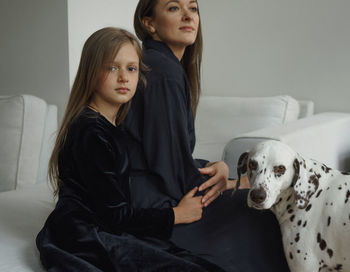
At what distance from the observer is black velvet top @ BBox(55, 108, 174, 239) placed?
110cm

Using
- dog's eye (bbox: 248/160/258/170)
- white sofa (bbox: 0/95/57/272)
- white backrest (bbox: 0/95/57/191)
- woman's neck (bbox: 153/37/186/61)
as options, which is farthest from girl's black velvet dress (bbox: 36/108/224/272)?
white backrest (bbox: 0/95/57/191)

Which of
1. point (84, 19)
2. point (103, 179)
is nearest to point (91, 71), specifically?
point (103, 179)

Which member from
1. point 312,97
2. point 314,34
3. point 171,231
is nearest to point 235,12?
point 314,34

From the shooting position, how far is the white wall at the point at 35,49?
8.80 feet

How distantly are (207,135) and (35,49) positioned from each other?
127 cm

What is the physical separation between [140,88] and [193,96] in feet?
1.11

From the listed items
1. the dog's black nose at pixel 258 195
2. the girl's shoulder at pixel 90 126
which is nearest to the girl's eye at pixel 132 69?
the girl's shoulder at pixel 90 126

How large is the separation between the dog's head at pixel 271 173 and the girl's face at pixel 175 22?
48 centimetres

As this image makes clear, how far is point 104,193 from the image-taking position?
1095 mm

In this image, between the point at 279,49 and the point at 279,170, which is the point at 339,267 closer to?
the point at 279,170

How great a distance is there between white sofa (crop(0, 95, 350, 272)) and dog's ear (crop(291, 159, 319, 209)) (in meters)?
0.48

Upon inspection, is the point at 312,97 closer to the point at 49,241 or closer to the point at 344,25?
the point at 344,25

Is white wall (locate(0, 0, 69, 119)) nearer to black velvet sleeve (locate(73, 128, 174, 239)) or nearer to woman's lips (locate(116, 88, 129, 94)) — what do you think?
woman's lips (locate(116, 88, 129, 94))

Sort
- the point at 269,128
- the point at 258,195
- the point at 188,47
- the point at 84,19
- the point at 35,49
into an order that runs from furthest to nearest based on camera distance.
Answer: the point at 35,49
the point at 84,19
the point at 269,128
the point at 188,47
the point at 258,195
